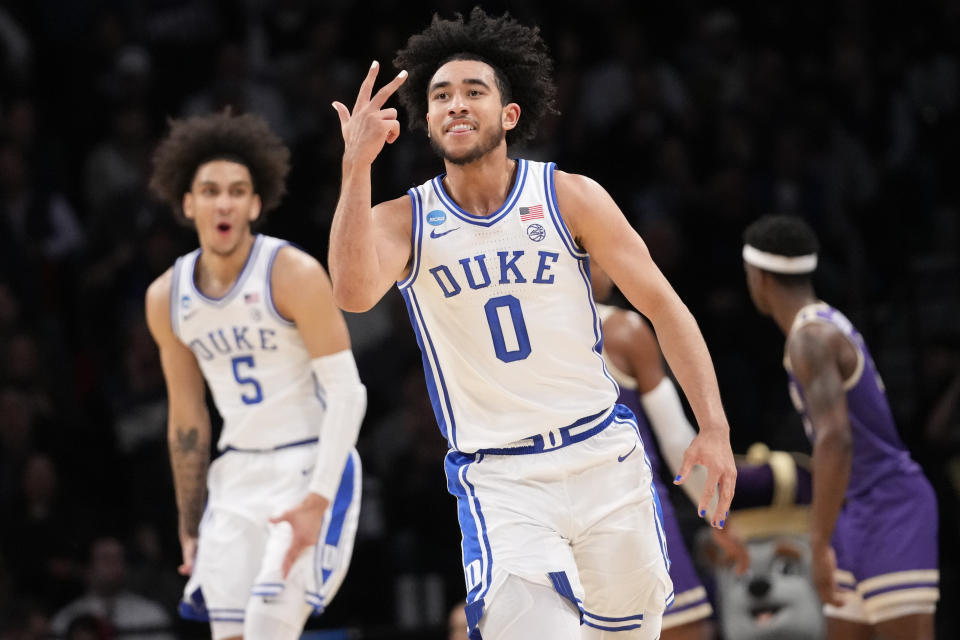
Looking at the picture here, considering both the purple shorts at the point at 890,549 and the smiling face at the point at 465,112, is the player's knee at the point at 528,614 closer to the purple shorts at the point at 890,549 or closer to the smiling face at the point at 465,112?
the smiling face at the point at 465,112

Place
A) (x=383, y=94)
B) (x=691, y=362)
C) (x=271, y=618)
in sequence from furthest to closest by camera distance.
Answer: (x=271, y=618) < (x=691, y=362) < (x=383, y=94)

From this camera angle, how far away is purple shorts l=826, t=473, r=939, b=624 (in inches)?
216

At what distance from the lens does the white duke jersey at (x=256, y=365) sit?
5.21m

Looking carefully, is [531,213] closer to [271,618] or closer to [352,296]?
[352,296]

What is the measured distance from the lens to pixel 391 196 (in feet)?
30.3

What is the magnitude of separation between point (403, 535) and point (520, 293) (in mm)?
3966

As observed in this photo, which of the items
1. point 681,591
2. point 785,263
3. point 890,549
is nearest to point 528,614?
point 681,591

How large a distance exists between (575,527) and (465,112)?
1278 millimetres

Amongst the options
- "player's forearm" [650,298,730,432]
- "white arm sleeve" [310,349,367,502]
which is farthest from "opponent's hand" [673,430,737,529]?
"white arm sleeve" [310,349,367,502]

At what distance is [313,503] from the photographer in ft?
16.4

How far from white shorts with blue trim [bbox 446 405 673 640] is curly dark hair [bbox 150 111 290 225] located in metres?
2.02

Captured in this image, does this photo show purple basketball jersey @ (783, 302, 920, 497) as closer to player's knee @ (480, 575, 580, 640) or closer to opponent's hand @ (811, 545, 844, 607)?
opponent's hand @ (811, 545, 844, 607)

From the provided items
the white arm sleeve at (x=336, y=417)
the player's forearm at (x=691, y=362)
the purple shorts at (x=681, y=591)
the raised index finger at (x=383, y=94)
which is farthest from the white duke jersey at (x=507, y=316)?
the purple shorts at (x=681, y=591)

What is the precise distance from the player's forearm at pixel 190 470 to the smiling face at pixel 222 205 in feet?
2.40
